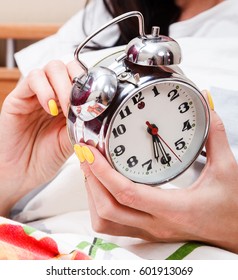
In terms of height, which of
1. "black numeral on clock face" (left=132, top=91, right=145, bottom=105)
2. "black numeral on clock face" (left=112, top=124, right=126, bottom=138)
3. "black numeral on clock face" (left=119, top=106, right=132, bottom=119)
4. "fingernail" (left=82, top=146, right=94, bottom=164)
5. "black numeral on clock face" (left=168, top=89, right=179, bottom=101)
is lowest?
"fingernail" (left=82, top=146, right=94, bottom=164)

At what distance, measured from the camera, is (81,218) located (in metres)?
0.93

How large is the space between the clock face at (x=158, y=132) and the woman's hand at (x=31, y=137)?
197 millimetres

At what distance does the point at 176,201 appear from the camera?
668mm

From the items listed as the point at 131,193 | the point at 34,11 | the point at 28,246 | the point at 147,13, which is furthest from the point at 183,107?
the point at 34,11

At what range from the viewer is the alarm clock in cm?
59

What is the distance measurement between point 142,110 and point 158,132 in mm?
38

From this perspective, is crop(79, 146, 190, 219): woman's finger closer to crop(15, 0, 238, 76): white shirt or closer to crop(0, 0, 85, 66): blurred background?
crop(15, 0, 238, 76): white shirt

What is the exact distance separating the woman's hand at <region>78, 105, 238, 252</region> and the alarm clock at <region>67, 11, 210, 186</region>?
20 millimetres

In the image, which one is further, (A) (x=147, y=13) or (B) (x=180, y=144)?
(A) (x=147, y=13)

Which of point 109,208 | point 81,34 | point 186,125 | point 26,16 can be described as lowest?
point 26,16

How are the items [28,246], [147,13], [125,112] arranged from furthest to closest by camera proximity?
[147,13], [28,246], [125,112]

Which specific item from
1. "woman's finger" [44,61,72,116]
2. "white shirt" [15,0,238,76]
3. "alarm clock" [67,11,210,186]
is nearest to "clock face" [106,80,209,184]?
"alarm clock" [67,11,210,186]

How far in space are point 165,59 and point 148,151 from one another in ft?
0.39

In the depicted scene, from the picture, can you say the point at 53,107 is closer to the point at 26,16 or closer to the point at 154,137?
the point at 154,137
